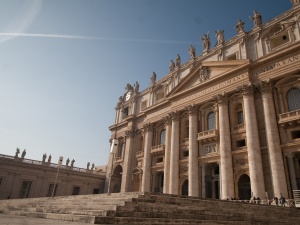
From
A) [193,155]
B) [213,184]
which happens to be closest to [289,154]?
[213,184]

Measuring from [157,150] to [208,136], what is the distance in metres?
8.67

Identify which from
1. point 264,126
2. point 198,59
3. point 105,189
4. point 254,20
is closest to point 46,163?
point 105,189

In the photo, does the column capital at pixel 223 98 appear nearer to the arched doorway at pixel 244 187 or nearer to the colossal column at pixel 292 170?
the arched doorway at pixel 244 187

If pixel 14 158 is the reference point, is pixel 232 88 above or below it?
above

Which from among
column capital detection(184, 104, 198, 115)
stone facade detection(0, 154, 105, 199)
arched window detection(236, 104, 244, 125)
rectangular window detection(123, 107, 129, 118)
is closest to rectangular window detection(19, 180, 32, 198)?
stone facade detection(0, 154, 105, 199)

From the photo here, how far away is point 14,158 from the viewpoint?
3419 centimetres

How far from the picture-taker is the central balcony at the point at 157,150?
3072 cm

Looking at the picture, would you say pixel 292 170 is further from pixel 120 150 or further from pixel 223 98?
pixel 120 150

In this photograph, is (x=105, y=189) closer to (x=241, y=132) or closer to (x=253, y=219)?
(x=241, y=132)

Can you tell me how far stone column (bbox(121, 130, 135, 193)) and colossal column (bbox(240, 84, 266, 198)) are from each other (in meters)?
19.3

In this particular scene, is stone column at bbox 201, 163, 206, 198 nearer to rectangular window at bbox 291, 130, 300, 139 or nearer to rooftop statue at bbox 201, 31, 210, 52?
rectangular window at bbox 291, 130, 300, 139

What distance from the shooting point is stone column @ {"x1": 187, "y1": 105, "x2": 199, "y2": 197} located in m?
24.3

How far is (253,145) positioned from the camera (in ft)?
67.5

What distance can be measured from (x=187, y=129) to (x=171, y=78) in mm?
8620
